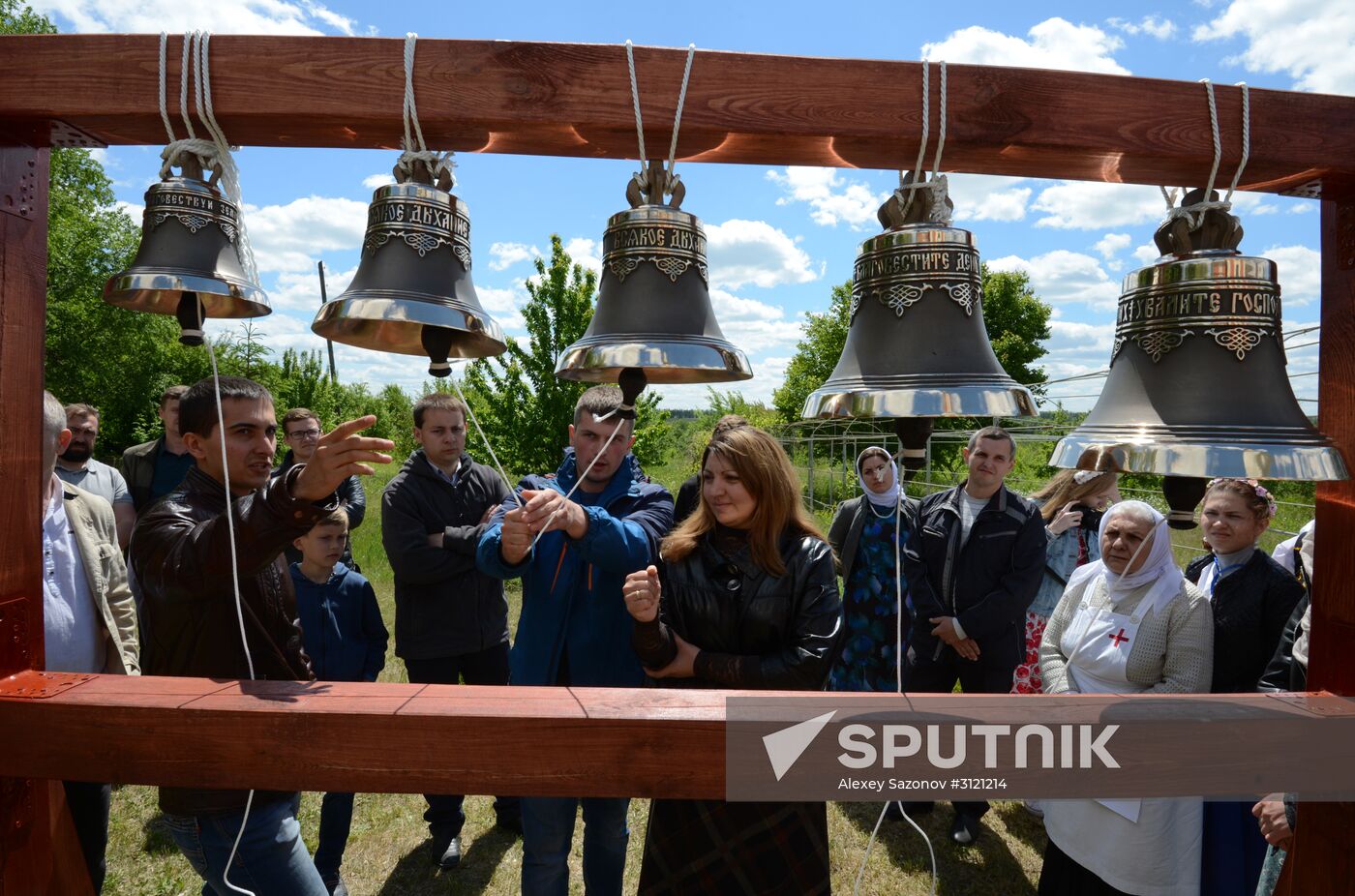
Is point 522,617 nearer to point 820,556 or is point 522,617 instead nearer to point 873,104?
point 820,556

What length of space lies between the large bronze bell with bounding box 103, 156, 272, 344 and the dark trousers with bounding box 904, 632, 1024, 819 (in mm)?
3699

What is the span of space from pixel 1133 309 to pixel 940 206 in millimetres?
474

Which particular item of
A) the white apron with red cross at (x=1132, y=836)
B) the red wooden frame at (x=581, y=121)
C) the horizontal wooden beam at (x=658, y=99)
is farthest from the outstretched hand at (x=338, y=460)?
the white apron with red cross at (x=1132, y=836)

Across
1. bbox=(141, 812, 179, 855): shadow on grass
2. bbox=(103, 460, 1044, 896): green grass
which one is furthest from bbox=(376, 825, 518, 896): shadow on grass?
bbox=(141, 812, 179, 855): shadow on grass

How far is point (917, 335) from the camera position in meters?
1.64

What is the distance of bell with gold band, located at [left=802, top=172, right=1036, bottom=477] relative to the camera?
1545 millimetres

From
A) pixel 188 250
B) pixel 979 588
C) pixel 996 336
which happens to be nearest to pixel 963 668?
pixel 979 588

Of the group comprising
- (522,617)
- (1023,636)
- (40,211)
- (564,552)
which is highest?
(40,211)

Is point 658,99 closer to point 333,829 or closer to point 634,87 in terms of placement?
point 634,87

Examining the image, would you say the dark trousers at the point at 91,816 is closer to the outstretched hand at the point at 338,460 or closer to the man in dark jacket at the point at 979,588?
the outstretched hand at the point at 338,460

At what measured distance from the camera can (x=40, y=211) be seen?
1.78 m

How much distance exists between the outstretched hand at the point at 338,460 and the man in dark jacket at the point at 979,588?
3.34 meters

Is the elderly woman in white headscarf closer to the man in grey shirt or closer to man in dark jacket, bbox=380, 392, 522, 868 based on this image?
man in dark jacket, bbox=380, 392, 522, 868

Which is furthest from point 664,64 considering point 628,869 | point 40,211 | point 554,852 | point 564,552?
point 628,869
